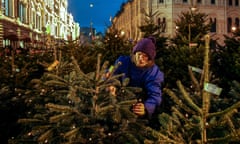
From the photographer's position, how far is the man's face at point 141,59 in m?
6.18

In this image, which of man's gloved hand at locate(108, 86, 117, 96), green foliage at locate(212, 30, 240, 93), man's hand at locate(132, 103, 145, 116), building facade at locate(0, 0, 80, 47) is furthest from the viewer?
building facade at locate(0, 0, 80, 47)

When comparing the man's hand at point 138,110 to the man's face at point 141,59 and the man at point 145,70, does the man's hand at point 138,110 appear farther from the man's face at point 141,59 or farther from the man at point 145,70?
the man's face at point 141,59

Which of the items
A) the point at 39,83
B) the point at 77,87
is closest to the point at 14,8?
the point at 39,83

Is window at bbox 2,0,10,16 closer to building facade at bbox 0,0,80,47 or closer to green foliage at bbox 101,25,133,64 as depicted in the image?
building facade at bbox 0,0,80,47

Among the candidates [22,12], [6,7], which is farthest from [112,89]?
[22,12]

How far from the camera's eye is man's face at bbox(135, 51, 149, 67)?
618 cm

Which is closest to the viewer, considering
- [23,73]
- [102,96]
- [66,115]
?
[66,115]

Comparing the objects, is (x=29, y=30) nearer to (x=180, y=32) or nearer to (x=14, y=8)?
(x=14, y=8)

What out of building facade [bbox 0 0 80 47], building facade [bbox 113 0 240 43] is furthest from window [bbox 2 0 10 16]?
building facade [bbox 113 0 240 43]

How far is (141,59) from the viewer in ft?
20.4

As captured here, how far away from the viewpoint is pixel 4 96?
24.9 feet

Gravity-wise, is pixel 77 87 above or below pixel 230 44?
below

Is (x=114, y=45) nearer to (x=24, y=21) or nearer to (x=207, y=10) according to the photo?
(x=24, y=21)

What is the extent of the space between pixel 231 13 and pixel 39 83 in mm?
57130
